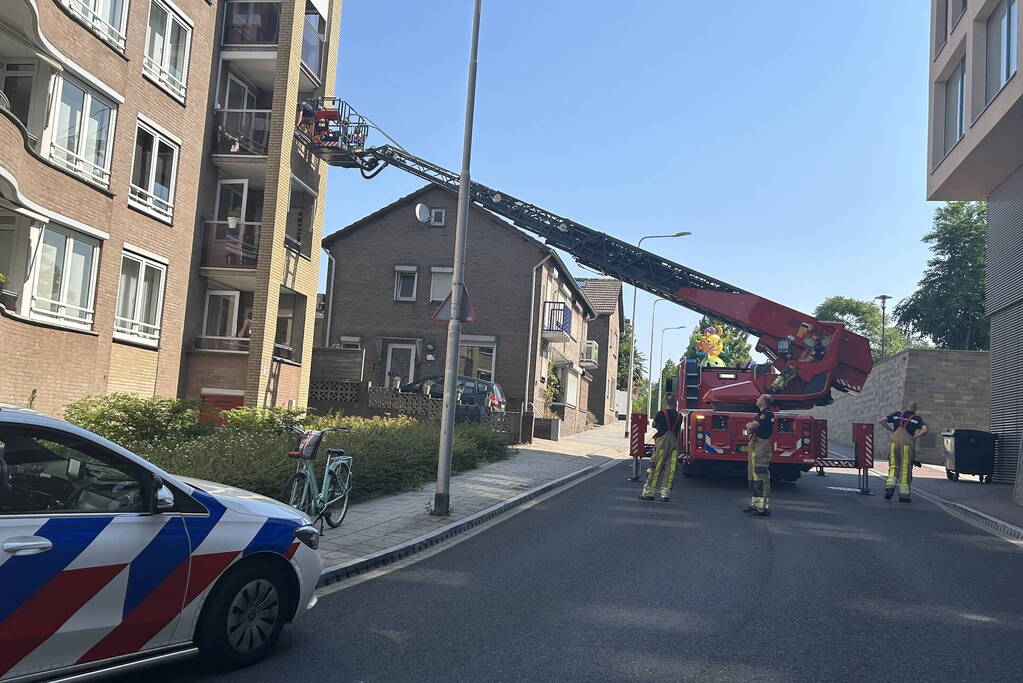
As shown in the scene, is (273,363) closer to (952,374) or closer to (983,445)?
(983,445)

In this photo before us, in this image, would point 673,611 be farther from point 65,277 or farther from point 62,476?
point 65,277

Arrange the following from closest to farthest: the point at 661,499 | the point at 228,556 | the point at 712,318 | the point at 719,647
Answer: the point at 228,556 < the point at 719,647 < the point at 661,499 < the point at 712,318

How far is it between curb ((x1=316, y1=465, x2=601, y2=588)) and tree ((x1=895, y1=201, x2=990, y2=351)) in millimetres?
44010

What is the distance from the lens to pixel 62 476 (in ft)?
14.6

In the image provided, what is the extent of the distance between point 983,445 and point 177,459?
18.4m

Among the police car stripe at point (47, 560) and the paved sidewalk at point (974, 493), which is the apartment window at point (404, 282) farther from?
the police car stripe at point (47, 560)

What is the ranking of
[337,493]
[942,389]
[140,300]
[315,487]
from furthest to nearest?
[942,389], [140,300], [337,493], [315,487]

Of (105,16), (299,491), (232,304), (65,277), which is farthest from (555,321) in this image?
(299,491)

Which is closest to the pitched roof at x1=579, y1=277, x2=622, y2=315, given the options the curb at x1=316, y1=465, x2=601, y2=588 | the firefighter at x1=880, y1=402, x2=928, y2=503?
the firefighter at x1=880, y1=402, x2=928, y2=503

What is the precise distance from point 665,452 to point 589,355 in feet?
107

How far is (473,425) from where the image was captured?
20281mm

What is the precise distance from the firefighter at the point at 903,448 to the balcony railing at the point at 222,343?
14378 mm

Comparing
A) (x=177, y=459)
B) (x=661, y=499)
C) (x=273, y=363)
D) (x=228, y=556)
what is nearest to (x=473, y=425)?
(x=273, y=363)

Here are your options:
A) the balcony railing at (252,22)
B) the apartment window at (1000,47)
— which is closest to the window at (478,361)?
the balcony railing at (252,22)
